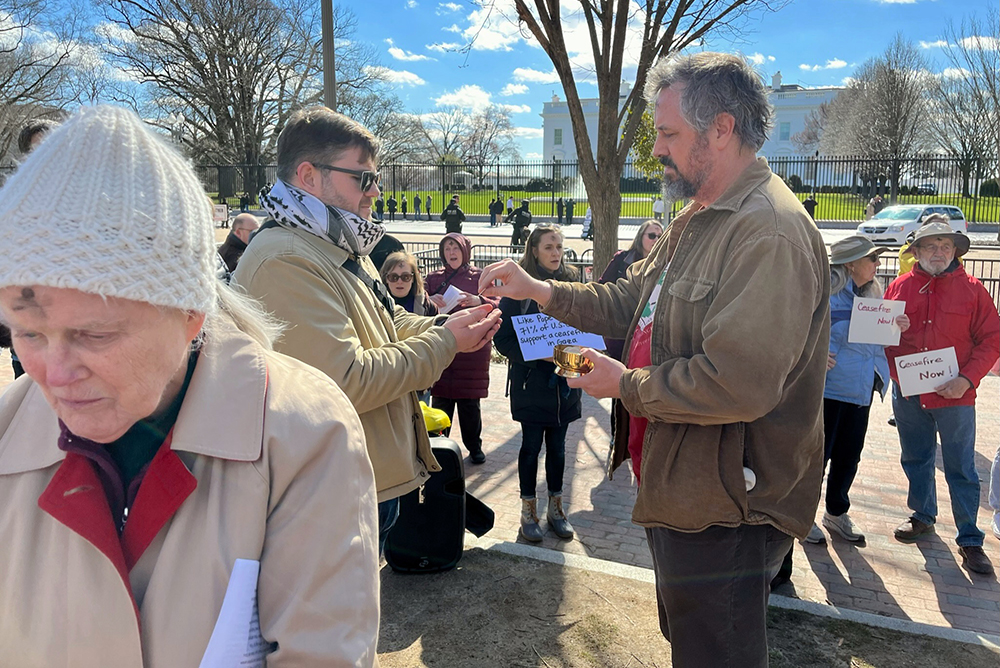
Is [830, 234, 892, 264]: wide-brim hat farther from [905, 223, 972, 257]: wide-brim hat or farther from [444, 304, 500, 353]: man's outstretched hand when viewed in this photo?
[444, 304, 500, 353]: man's outstretched hand

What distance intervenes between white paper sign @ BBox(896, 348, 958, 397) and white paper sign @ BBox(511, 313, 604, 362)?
78.5 inches

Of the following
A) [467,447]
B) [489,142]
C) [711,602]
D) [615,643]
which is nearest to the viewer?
[711,602]

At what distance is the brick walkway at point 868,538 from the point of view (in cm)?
400

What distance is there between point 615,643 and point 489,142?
6825 cm

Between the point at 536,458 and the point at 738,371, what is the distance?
3003 mm

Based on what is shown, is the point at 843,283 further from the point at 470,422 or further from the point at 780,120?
the point at 780,120

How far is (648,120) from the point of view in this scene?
13.8m

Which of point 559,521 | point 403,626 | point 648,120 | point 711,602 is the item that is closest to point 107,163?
point 711,602

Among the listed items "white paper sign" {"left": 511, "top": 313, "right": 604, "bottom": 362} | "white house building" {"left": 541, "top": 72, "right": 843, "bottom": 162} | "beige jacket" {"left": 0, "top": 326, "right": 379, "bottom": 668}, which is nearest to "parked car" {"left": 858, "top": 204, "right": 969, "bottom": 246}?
"white paper sign" {"left": 511, "top": 313, "right": 604, "bottom": 362}

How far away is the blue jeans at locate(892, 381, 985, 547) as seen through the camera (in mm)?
4445

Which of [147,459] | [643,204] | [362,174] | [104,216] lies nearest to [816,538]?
[362,174]

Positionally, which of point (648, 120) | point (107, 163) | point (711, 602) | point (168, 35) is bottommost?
point (711, 602)

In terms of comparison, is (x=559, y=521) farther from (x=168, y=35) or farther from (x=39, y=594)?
(x=168, y=35)

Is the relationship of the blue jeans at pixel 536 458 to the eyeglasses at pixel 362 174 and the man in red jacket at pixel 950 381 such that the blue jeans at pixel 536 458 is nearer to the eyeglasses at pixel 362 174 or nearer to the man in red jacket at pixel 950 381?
the man in red jacket at pixel 950 381
